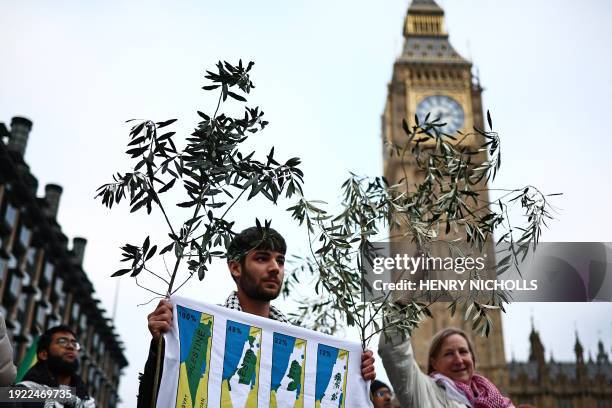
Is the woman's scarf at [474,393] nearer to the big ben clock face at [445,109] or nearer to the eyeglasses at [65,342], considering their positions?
the eyeglasses at [65,342]

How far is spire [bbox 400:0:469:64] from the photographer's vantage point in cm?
6100

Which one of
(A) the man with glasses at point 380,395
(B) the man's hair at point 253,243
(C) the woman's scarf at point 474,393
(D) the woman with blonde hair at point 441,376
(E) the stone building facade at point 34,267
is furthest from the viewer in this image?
(E) the stone building facade at point 34,267

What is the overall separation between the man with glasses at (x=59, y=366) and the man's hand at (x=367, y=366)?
2019 millimetres

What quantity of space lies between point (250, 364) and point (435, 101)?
5595 cm

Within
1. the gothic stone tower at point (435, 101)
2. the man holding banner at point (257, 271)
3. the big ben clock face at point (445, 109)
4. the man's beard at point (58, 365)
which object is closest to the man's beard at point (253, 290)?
the man holding banner at point (257, 271)

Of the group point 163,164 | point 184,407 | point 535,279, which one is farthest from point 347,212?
point 535,279

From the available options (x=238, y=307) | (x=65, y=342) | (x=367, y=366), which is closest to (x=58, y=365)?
(x=65, y=342)

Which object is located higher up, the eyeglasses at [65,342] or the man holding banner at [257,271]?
the man holding banner at [257,271]

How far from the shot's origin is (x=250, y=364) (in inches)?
152

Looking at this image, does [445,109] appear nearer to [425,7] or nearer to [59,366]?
[425,7]

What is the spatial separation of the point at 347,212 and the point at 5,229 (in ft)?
98.8

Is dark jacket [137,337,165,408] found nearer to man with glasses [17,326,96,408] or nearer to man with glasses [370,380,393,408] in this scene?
man with glasses [17,326,96,408]

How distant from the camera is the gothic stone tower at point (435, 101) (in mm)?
53375

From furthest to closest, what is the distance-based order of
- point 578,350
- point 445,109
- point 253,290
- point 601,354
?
1. point 601,354
2. point 578,350
3. point 445,109
4. point 253,290
